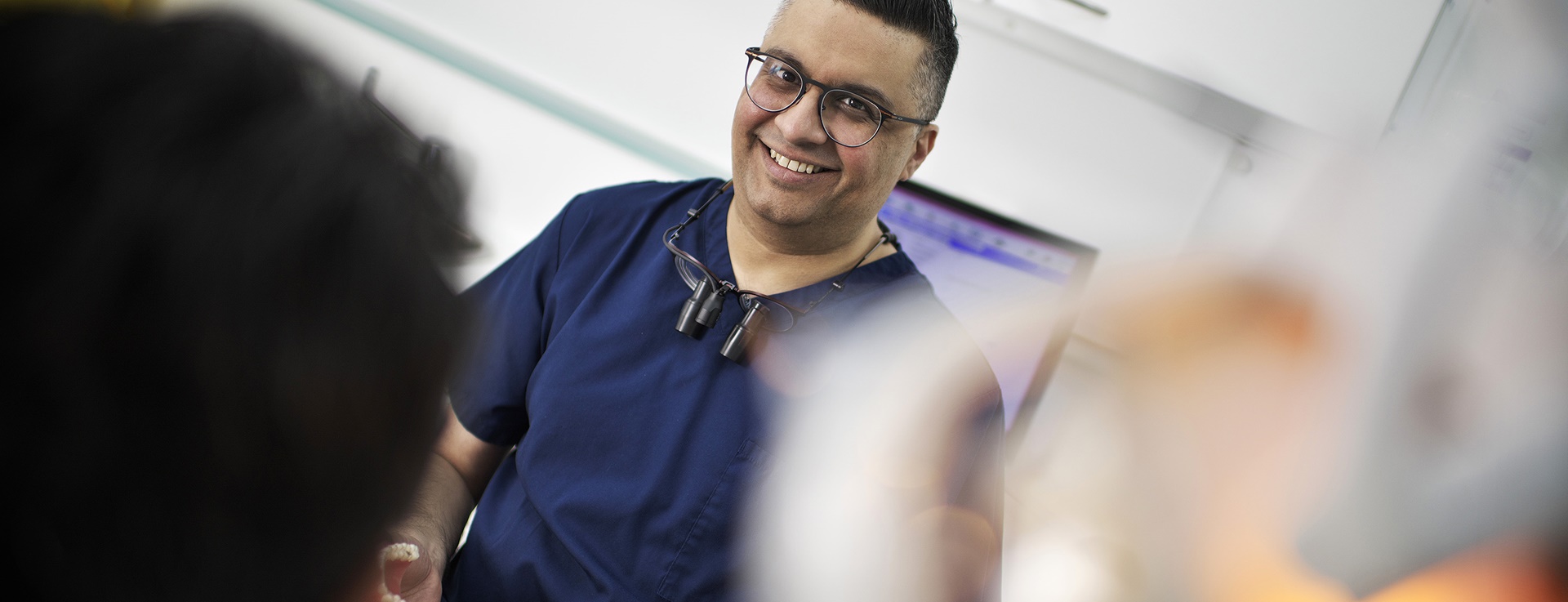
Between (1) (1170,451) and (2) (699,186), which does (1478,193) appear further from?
(2) (699,186)

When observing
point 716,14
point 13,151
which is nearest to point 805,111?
point 716,14

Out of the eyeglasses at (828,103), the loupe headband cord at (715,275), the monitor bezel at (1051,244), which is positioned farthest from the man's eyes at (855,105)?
the monitor bezel at (1051,244)

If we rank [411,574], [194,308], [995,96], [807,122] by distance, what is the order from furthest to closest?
[995,96], [807,122], [411,574], [194,308]

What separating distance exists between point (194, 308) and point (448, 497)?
2.51 feet

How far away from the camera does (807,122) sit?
3.01 feet

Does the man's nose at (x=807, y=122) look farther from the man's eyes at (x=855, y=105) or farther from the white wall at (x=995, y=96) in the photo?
the white wall at (x=995, y=96)

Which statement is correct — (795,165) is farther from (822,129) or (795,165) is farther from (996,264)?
(996,264)

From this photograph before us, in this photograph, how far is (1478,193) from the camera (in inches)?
42.9

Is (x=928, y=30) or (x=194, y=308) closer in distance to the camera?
(x=194, y=308)

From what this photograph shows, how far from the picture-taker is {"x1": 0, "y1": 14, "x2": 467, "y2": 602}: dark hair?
28cm

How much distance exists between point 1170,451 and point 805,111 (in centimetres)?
87

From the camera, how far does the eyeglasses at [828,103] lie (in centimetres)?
92

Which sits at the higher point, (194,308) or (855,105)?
(855,105)

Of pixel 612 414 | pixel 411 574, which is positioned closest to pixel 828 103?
pixel 612 414
